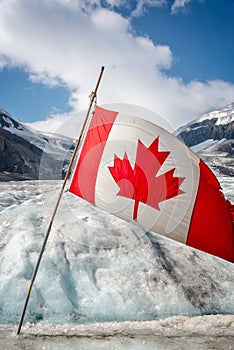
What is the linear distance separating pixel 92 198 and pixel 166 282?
3880 millimetres

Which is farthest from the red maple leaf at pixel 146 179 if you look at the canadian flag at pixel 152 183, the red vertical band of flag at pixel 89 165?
the red vertical band of flag at pixel 89 165

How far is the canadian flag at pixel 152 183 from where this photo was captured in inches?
265

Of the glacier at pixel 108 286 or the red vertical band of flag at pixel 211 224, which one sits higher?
the red vertical band of flag at pixel 211 224

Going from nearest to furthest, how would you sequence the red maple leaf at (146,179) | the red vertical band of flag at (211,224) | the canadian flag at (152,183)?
the red vertical band of flag at (211,224), the canadian flag at (152,183), the red maple leaf at (146,179)

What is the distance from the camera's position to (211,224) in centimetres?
667

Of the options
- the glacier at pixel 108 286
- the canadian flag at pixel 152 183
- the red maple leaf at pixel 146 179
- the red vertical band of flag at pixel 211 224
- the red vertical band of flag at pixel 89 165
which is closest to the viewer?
the red vertical band of flag at pixel 211 224

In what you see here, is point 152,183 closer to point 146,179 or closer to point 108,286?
point 146,179

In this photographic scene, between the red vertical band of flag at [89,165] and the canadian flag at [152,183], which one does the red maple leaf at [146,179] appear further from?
the red vertical band of flag at [89,165]

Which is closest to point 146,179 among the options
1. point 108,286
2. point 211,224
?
point 211,224

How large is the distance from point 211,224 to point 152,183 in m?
1.57

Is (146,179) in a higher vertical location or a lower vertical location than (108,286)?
higher

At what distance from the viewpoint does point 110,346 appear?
6395 mm

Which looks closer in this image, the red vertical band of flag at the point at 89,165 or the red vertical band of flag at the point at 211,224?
the red vertical band of flag at the point at 211,224

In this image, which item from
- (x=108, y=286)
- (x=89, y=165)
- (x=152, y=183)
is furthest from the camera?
(x=108, y=286)
